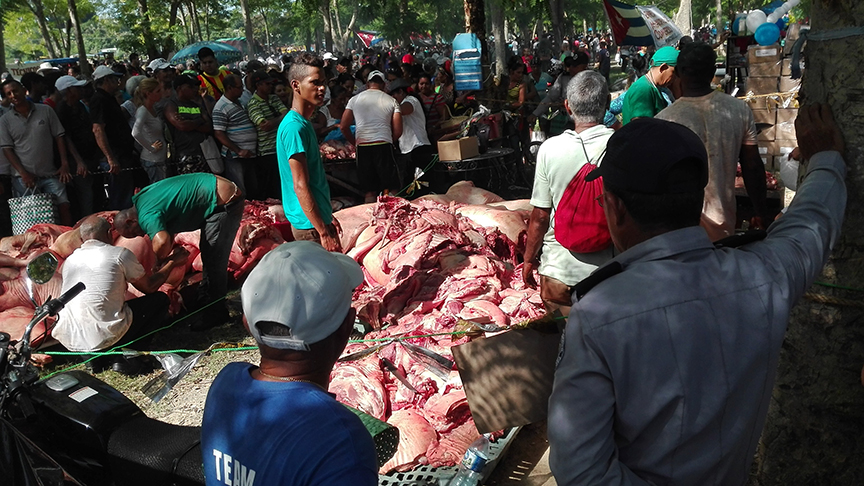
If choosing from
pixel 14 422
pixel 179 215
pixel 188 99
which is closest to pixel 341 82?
pixel 188 99

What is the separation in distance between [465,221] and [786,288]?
204 inches

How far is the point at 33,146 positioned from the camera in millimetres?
8625


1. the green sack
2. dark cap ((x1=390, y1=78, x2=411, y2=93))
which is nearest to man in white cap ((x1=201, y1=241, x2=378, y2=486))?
the green sack

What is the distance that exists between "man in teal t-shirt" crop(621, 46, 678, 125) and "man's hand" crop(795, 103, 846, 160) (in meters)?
3.48

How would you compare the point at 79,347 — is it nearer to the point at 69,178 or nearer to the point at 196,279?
the point at 196,279

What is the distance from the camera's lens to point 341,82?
40.3ft

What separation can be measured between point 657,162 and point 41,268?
2906 mm

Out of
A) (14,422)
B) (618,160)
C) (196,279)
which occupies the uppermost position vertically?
(618,160)

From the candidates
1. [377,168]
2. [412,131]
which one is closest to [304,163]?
[377,168]

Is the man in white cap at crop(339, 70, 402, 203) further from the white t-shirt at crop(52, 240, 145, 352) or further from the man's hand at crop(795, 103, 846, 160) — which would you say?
the man's hand at crop(795, 103, 846, 160)

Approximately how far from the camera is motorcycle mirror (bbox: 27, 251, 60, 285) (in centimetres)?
331

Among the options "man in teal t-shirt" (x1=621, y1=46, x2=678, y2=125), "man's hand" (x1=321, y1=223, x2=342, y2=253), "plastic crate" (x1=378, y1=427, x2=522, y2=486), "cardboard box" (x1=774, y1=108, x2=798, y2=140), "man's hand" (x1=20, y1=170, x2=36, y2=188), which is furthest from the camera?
"cardboard box" (x1=774, y1=108, x2=798, y2=140)

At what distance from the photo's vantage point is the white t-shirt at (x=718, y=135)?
13.6 feet

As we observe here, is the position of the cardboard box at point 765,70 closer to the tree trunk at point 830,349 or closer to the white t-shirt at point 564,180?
the white t-shirt at point 564,180
